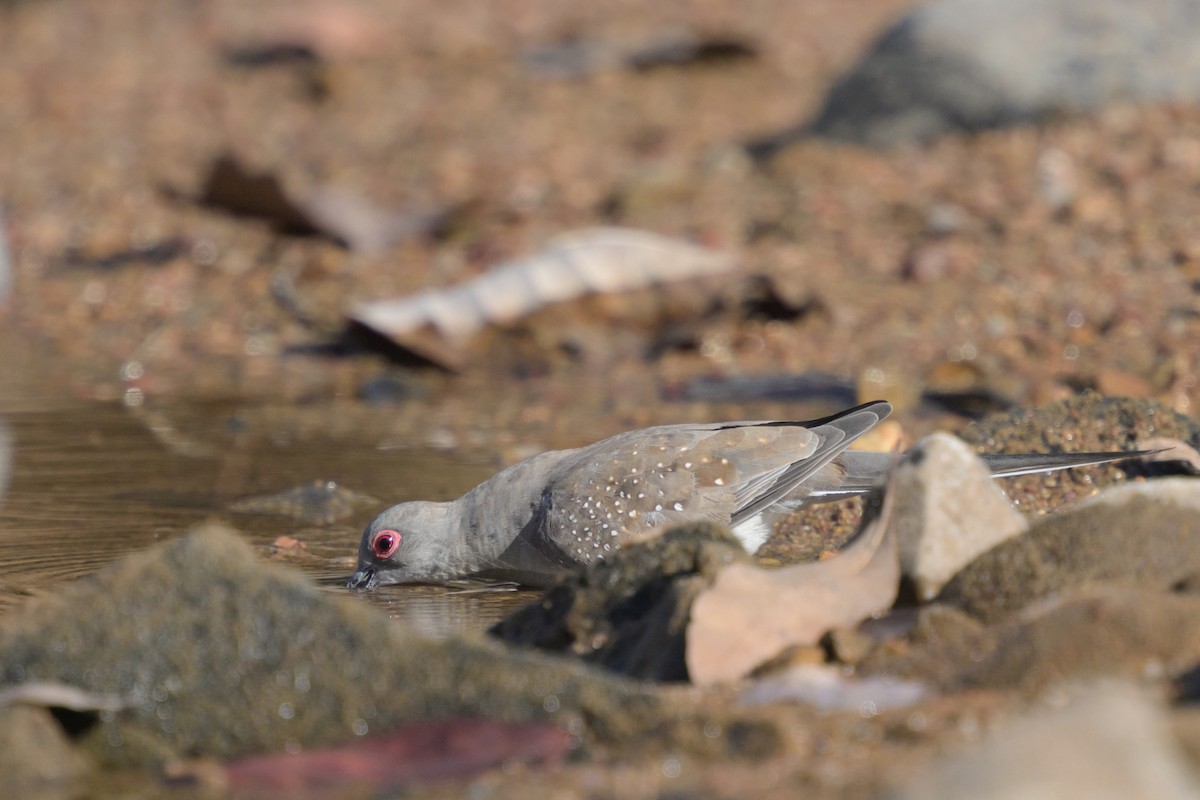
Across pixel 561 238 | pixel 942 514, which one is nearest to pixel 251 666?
pixel 942 514

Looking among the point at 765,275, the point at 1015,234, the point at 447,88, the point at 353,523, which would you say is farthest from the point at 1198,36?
the point at 353,523

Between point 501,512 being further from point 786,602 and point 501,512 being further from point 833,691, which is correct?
point 833,691

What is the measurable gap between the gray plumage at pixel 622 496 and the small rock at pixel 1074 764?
2.47 metres

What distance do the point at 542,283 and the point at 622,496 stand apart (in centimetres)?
362

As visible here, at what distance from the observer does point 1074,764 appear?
7.04ft

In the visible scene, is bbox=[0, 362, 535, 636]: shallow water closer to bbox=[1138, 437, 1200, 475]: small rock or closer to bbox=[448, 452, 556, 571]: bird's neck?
bbox=[448, 452, 556, 571]: bird's neck

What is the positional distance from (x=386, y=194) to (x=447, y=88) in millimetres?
2339

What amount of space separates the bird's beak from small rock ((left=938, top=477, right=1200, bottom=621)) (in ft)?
6.52

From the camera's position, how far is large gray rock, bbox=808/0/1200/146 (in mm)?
9742

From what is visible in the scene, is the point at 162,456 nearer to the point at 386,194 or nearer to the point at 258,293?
the point at 258,293

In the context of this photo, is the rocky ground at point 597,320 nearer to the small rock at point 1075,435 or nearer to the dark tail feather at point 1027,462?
the small rock at point 1075,435

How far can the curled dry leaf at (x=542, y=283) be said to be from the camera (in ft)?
26.9

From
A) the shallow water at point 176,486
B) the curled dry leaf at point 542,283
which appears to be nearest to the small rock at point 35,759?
the shallow water at point 176,486

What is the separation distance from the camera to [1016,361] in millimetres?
7301
